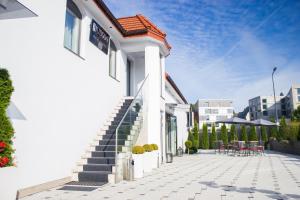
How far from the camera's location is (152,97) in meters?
11.0

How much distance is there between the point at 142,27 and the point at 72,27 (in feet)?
14.0

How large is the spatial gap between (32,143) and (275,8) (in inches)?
477

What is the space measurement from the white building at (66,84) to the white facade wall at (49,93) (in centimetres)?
2

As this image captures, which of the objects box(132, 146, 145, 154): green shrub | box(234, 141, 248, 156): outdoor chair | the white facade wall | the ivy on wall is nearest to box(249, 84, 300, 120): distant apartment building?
box(234, 141, 248, 156): outdoor chair

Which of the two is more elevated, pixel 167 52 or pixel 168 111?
pixel 167 52

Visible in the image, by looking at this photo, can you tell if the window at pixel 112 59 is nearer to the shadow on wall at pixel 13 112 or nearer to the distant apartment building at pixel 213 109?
the shadow on wall at pixel 13 112

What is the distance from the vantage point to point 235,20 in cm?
1262

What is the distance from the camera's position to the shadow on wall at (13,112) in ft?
17.1

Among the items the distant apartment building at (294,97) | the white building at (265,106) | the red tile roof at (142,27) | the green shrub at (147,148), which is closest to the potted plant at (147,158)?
the green shrub at (147,148)

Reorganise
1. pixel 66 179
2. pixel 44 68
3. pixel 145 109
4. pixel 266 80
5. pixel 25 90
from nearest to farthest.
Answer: pixel 25 90
pixel 44 68
pixel 66 179
pixel 145 109
pixel 266 80

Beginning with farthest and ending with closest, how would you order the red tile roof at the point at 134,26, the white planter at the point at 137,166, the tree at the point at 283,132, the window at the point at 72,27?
the tree at the point at 283,132, the red tile roof at the point at 134,26, the window at the point at 72,27, the white planter at the point at 137,166

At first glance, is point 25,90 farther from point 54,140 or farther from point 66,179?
point 66,179

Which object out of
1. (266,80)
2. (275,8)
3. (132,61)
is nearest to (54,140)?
(132,61)

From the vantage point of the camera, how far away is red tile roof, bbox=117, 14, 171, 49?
10969 millimetres
